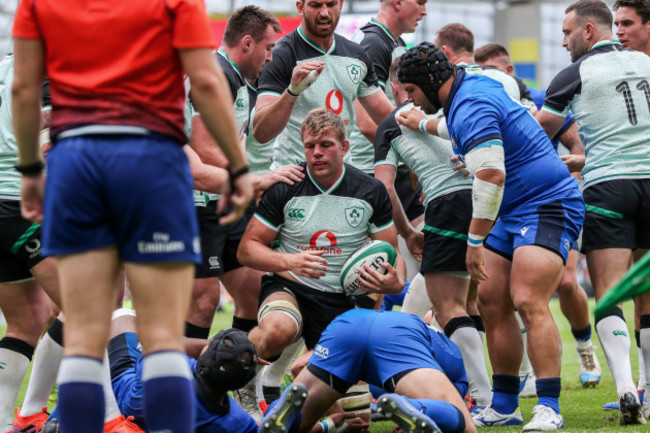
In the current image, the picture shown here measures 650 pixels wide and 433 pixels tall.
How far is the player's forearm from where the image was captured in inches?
240

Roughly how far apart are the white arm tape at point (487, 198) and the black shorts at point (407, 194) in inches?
121

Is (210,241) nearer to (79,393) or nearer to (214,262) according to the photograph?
(214,262)

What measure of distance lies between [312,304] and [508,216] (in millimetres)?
1341

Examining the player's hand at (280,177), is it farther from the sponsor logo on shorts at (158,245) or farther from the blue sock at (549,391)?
the sponsor logo on shorts at (158,245)

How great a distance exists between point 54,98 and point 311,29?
3678 millimetres

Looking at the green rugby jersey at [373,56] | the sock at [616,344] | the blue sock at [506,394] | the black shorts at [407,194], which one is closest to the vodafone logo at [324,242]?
the blue sock at [506,394]

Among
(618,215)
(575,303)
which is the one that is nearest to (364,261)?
(618,215)

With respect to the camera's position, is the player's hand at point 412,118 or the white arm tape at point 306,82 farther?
the player's hand at point 412,118

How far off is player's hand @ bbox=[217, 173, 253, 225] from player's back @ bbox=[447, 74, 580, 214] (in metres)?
2.46

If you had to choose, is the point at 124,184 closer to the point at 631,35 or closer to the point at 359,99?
the point at 359,99

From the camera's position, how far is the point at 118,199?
3023 millimetres

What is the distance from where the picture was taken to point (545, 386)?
528 cm

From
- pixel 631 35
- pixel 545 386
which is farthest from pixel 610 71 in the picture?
pixel 545 386

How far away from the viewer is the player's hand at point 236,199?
10.4 feet
